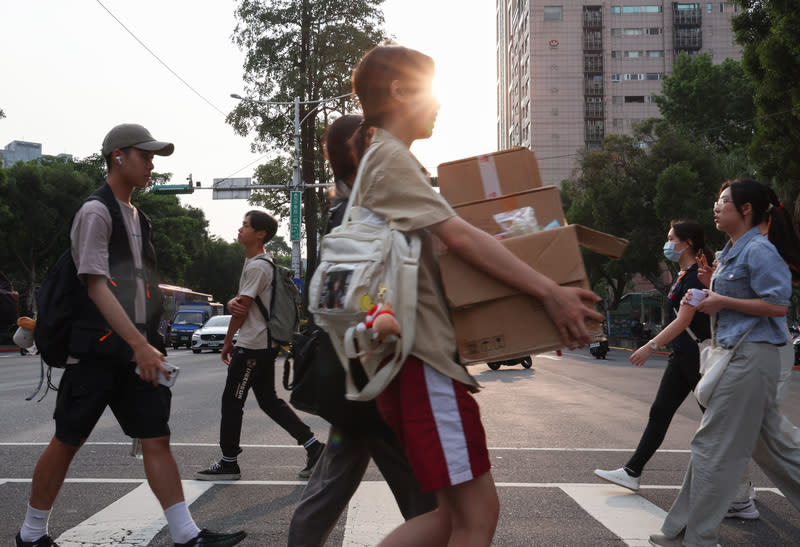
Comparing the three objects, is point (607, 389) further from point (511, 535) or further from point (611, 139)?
point (611, 139)

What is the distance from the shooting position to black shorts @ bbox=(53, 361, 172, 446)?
3.35m

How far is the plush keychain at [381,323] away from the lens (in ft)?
6.42

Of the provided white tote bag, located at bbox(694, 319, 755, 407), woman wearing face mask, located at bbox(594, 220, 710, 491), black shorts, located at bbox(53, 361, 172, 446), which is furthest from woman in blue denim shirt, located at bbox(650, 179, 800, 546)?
black shorts, located at bbox(53, 361, 172, 446)

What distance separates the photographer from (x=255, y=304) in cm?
560

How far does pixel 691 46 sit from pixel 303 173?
55498 mm

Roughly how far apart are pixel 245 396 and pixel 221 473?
1.82ft

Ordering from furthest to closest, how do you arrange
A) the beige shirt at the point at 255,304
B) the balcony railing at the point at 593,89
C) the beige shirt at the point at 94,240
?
1. the balcony railing at the point at 593,89
2. the beige shirt at the point at 255,304
3. the beige shirt at the point at 94,240

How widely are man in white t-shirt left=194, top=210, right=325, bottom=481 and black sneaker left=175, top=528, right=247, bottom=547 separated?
1.94 m

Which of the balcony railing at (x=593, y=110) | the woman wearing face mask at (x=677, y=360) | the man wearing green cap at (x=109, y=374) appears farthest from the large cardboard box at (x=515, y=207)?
the balcony railing at (x=593, y=110)

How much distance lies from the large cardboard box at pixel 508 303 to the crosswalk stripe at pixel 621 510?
218cm

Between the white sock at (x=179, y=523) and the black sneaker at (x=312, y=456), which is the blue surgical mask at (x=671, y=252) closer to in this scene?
the black sneaker at (x=312, y=456)

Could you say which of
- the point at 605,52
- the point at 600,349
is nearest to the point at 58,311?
the point at 600,349

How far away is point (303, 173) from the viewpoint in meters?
35.1

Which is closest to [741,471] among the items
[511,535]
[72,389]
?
[511,535]
